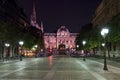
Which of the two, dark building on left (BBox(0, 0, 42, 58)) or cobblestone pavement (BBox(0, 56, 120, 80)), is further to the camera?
dark building on left (BBox(0, 0, 42, 58))

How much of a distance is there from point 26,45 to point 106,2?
3513 cm

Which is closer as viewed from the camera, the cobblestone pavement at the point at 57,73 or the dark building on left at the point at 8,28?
the cobblestone pavement at the point at 57,73

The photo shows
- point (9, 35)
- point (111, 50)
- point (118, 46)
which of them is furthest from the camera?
point (111, 50)

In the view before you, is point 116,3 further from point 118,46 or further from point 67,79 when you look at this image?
point 67,79

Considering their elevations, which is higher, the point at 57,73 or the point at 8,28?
the point at 8,28

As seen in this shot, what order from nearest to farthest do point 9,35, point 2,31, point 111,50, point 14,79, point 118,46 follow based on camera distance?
point 14,79
point 2,31
point 9,35
point 118,46
point 111,50

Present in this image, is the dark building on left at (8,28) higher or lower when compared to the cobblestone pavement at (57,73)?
higher

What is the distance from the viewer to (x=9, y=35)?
10406cm

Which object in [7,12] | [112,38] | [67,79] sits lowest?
[67,79]

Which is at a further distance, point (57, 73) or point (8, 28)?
point (8, 28)

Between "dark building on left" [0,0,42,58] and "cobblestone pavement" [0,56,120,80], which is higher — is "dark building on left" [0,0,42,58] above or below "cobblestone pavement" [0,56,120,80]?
above

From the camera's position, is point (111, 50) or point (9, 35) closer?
point (9, 35)

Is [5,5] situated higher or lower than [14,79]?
higher

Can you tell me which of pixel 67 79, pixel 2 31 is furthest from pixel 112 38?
pixel 67 79
